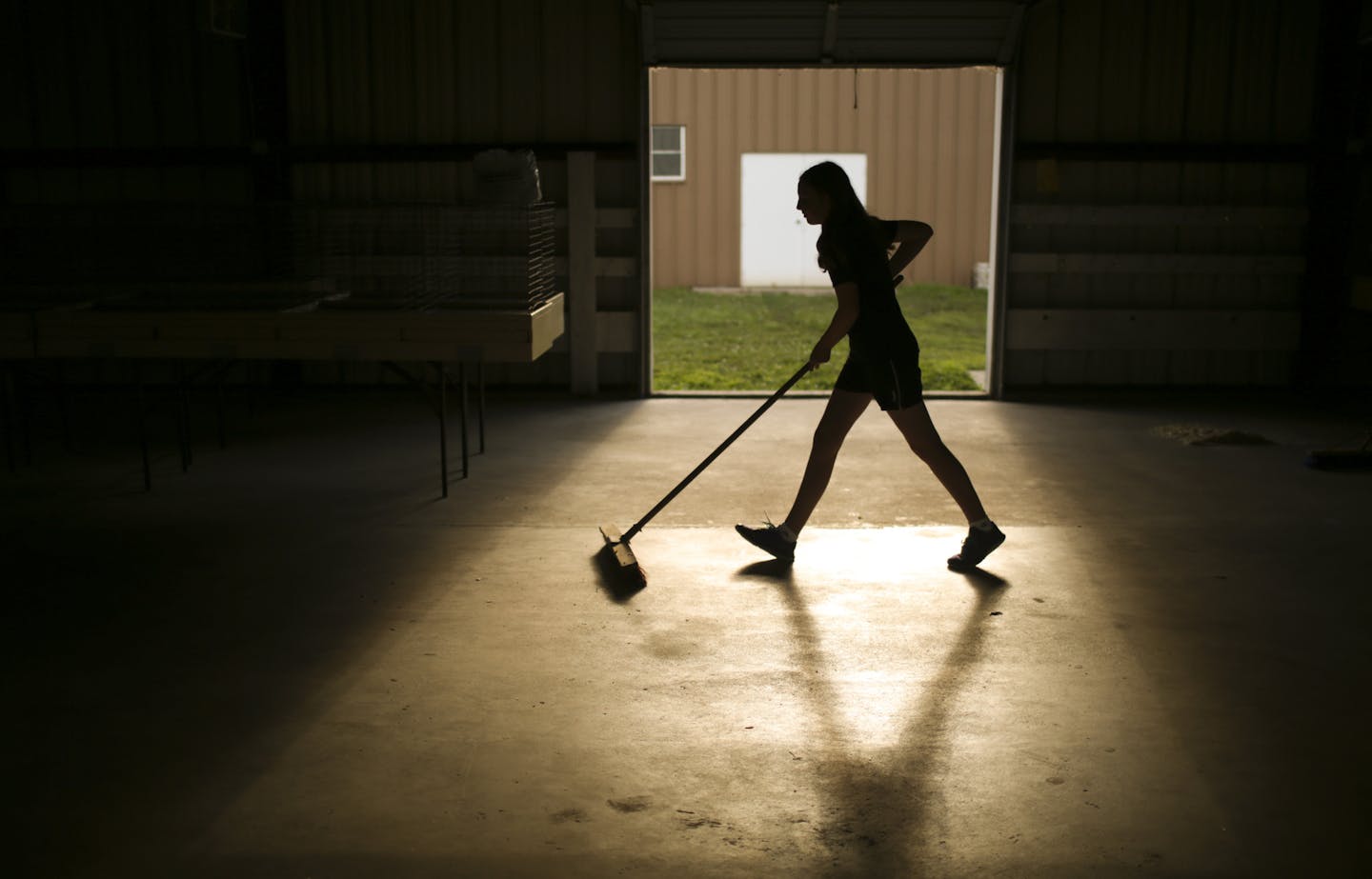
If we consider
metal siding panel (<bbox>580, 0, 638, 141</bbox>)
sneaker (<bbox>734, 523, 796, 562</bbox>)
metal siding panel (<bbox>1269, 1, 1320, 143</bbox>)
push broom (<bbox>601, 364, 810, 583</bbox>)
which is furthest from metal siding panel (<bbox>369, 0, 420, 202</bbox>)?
metal siding panel (<bbox>1269, 1, 1320, 143</bbox>)

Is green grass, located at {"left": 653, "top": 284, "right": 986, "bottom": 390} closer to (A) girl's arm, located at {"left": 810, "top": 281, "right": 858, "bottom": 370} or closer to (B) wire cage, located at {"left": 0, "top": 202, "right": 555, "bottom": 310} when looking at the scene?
(B) wire cage, located at {"left": 0, "top": 202, "right": 555, "bottom": 310}

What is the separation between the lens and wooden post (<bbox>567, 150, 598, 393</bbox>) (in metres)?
10.7

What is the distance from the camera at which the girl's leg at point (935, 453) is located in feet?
18.5

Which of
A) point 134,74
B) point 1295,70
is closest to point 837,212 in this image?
point 1295,70

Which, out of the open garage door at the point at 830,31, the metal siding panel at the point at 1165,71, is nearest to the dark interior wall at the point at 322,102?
the open garage door at the point at 830,31

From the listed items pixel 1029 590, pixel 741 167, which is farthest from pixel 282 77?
pixel 741 167

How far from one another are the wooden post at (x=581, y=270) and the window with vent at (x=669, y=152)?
10.2 m

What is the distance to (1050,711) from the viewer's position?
163 inches

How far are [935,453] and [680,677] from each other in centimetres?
182

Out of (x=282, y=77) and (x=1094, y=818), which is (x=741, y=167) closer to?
(x=282, y=77)

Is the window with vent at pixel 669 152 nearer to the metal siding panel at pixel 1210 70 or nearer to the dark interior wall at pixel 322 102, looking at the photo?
the dark interior wall at pixel 322 102

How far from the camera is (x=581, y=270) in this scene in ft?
35.6

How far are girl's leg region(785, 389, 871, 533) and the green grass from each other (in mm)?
5783

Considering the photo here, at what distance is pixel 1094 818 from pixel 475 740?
1758mm
